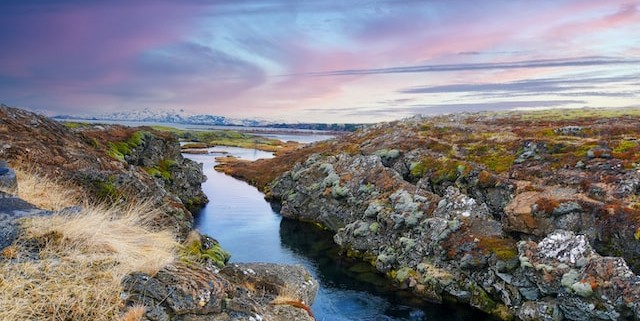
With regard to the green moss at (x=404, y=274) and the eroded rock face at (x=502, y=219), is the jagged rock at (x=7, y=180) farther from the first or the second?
the green moss at (x=404, y=274)

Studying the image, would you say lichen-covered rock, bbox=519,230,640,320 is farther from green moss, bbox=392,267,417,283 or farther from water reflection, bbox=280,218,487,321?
green moss, bbox=392,267,417,283

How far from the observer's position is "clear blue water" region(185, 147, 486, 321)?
1511 inches

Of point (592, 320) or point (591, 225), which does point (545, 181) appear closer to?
point (591, 225)

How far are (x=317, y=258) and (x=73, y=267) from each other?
148 ft

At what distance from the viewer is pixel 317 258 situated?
54250mm

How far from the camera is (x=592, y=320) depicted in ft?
110

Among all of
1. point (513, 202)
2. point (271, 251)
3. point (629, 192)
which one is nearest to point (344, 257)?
point (271, 251)

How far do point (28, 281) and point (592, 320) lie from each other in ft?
120

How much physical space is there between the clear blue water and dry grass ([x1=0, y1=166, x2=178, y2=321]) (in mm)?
25496

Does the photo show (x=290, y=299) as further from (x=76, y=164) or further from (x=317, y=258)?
(x=317, y=258)

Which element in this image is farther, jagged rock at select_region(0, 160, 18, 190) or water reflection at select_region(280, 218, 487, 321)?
water reflection at select_region(280, 218, 487, 321)

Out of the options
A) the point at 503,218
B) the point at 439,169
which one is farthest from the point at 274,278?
the point at 439,169

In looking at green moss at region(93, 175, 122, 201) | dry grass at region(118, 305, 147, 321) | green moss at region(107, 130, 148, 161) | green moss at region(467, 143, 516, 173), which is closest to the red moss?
green moss at region(467, 143, 516, 173)

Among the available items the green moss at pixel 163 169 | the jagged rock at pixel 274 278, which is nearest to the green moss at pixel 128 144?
the green moss at pixel 163 169
